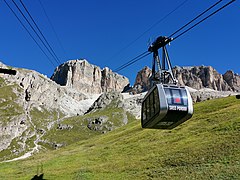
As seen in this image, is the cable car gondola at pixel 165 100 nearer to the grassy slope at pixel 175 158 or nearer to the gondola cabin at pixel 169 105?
the gondola cabin at pixel 169 105

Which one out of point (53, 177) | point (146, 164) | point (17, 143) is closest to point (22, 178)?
point (53, 177)

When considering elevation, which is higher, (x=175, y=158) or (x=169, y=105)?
(x=169, y=105)

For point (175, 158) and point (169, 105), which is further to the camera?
point (175, 158)

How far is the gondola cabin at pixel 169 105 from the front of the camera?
2103cm

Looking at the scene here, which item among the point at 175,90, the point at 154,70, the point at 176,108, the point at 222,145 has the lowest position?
the point at 222,145

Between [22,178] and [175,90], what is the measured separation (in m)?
35.1

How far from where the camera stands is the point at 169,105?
21.0m

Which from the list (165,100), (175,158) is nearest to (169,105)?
(165,100)

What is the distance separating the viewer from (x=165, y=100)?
68.9 ft

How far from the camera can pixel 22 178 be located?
45.9 metres

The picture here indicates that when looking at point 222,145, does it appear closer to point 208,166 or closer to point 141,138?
point 208,166

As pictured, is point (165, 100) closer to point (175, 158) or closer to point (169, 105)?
point (169, 105)

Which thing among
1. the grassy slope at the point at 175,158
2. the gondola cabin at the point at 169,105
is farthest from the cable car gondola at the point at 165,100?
the grassy slope at the point at 175,158

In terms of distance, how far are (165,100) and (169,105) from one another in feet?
1.61
